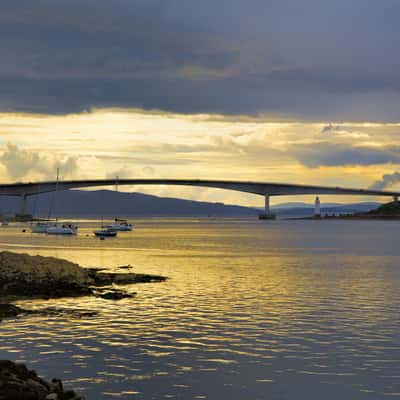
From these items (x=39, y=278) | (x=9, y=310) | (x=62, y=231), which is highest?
(x=39, y=278)

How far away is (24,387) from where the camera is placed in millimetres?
13742

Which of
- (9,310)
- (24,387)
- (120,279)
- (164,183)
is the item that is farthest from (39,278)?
(164,183)

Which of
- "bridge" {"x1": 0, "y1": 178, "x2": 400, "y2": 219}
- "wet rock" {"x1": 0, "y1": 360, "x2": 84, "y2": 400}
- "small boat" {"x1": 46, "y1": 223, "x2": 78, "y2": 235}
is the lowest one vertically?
"small boat" {"x1": 46, "y1": 223, "x2": 78, "y2": 235}

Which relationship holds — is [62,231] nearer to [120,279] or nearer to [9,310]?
[120,279]

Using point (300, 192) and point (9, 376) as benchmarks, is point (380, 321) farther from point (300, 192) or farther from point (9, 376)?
point (300, 192)

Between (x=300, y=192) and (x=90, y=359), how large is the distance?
603 ft

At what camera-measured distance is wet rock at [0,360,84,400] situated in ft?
43.7

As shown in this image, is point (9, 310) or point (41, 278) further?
point (41, 278)

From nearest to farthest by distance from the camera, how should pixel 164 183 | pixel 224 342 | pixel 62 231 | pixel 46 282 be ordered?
pixel 224 342, pixel 46 282, pixel 62 231, pixel 164 183

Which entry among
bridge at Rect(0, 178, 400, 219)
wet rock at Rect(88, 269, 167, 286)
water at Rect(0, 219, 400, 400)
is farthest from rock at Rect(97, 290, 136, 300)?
bridge at Rect(0, 178, 400, 219)

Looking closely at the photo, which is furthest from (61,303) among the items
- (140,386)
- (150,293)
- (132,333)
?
(140,386)

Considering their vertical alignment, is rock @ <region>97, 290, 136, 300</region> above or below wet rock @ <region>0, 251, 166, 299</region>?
below

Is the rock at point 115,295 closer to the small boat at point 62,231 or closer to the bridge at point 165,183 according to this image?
the small boat at point 62,231

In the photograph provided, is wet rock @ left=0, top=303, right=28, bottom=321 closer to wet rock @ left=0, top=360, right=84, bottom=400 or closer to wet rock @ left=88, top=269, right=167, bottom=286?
wet rock @ left=88, top=269, right=167, bottom=286
